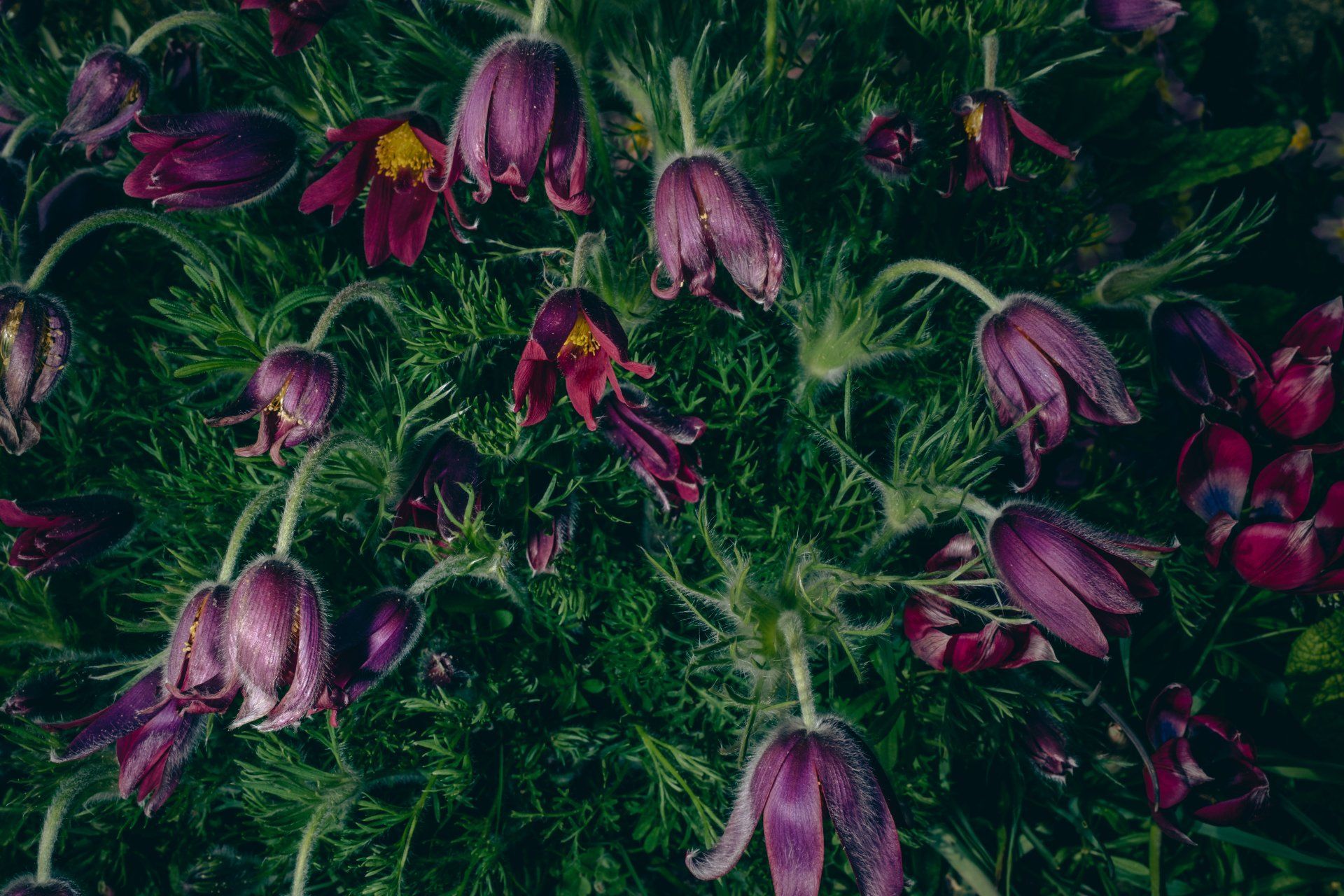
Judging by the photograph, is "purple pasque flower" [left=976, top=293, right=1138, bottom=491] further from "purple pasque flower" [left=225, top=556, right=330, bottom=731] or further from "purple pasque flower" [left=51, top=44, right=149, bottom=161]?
"purple pasque flower" [left=51, top=44, right=149, bottom=161]

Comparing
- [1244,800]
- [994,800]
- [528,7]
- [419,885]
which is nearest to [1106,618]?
[1244,800]

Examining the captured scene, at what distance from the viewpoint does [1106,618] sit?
39.1 inches

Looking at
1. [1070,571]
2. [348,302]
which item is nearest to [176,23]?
[348,302]

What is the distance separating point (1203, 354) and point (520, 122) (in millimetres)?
926

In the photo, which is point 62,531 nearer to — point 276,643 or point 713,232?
point 276,643

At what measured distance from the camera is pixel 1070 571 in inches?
38.4

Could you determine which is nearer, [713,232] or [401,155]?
[713,232]

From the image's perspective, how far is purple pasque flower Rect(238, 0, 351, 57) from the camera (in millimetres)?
1101

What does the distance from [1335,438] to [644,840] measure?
1289 millimetres

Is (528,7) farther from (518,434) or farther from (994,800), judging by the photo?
(994,800)

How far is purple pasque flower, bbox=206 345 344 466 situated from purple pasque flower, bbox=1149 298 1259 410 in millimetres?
1085

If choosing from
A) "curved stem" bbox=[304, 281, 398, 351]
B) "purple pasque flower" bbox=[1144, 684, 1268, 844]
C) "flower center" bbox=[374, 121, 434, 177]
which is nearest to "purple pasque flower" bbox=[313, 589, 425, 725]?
"curved stem" bbox=[304, 281, 398, 351]

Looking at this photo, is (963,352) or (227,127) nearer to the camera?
(227,127)

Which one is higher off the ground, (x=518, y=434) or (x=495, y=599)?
(x=518, y=434)
